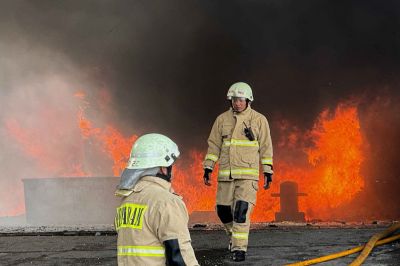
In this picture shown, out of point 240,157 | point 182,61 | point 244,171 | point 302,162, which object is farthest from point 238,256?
point 182,61

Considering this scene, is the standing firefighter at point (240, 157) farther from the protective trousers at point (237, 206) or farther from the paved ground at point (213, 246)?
the paved ground at point (213, 246)

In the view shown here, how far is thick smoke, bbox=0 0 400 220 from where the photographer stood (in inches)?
597

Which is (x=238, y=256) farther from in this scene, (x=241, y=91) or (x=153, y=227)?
(x=153, y=227)

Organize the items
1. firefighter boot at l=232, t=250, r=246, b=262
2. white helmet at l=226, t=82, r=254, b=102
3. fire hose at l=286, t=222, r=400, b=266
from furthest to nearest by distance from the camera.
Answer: white helmet at l=226, t=82, r=254, b=102 → firefighter boot at l=232, t=250, r=246, b=262 → fire hose at l=286, t=222, r=400, b=266

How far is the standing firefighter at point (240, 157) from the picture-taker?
4.58m

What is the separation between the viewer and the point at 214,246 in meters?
5.21

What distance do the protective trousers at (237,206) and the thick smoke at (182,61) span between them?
33.2 ft

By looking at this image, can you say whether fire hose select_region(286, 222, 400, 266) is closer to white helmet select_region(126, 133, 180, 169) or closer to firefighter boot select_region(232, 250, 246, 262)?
firefighter boot select_region(232, 250, 246, 262)

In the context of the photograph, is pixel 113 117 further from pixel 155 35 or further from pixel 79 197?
pixel 79 197

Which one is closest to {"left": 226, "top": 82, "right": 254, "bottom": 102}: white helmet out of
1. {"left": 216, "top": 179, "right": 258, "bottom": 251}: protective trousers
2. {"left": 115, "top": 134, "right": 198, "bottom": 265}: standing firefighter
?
{"left": 216, "top": 179, "right": 258, "bottom": 251}: protective trousers

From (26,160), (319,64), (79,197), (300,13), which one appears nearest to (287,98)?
(319,64)

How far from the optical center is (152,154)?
2.13m

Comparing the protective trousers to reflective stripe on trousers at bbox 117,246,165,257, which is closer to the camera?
reflective stripe on trousers at bbox 117,246,165,257

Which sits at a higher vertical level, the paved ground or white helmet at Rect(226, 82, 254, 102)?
white helmet at Rect(226, 82, 254, 102)
